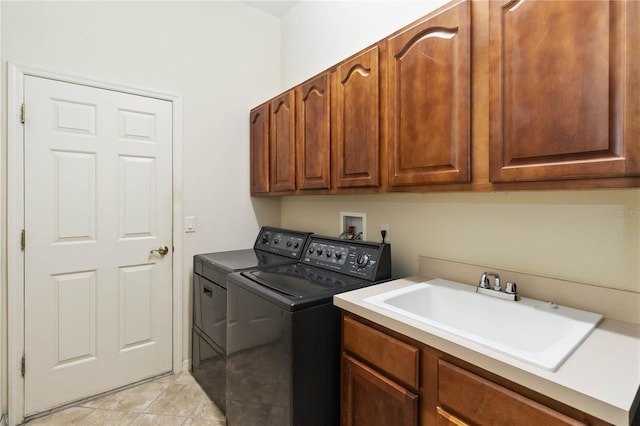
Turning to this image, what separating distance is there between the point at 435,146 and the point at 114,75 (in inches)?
83.0

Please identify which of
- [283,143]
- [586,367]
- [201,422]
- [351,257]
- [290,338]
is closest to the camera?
[586,367]

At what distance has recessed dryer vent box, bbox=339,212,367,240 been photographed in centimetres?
202

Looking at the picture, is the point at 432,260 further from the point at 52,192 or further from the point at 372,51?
the point at 52,192

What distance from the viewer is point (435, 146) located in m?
1.26

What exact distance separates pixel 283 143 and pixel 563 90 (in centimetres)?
161

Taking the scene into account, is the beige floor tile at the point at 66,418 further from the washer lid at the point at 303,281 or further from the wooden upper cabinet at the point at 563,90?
the wooden upper cabinet at the point at 563,90

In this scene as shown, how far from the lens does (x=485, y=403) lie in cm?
83


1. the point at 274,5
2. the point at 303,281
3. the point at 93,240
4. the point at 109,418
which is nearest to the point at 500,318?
the point at 303,281

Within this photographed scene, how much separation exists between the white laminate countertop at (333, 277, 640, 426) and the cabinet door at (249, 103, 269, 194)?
1.63 metres

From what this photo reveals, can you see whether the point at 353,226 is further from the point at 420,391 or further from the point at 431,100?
the point at 420,391

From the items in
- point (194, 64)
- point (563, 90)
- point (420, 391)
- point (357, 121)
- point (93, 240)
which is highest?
point (194, 64)

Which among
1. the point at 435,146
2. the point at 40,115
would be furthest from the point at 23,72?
the point at 435,146

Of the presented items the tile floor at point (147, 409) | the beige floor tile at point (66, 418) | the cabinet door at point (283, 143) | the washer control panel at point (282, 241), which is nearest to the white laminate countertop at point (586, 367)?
the washer control panel at point (282, 241)

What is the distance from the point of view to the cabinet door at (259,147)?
2396mm
